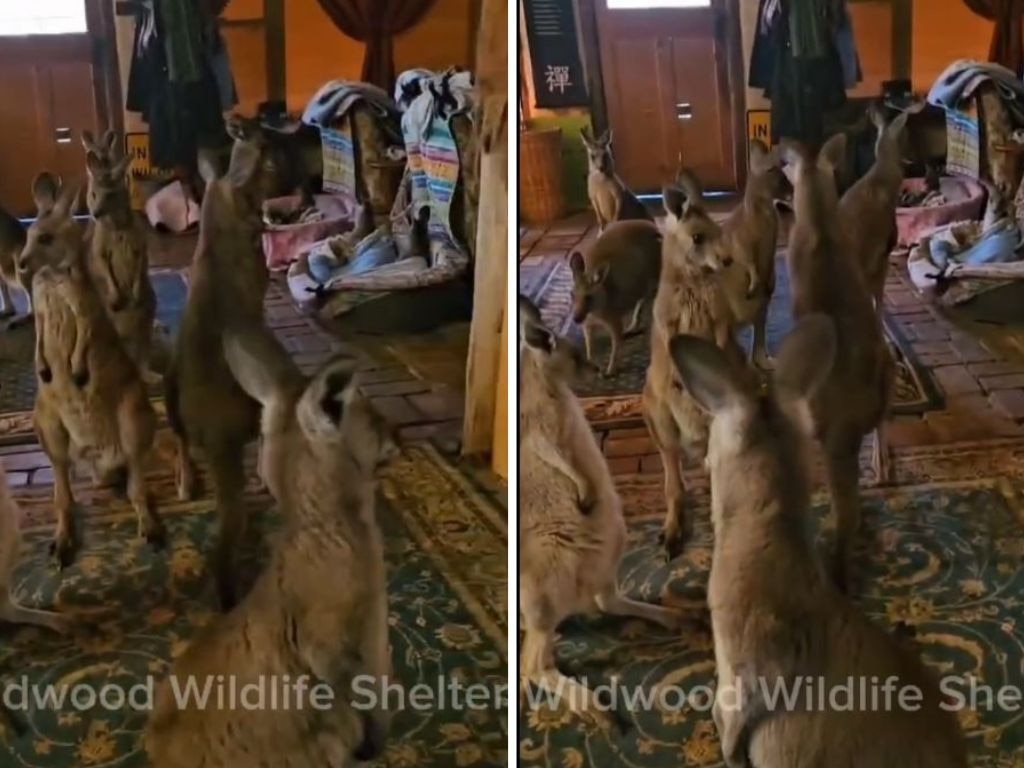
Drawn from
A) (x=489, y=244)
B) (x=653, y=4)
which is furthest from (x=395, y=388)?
(x=653, y=4)

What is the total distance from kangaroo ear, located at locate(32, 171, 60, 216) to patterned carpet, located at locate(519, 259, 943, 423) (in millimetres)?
692

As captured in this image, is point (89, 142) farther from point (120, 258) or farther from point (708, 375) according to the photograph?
point (708, 375)

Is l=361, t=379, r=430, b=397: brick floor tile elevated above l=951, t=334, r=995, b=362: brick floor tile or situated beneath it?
situated beneath

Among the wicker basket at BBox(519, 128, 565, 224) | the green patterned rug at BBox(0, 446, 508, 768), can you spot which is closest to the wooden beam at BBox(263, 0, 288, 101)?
the wicker basket at BBox(519, 128, 565, 224)

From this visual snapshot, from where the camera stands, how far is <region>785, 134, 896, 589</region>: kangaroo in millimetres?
1879

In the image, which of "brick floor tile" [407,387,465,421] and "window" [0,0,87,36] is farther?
"brick floor tile" [407,387,465,421]

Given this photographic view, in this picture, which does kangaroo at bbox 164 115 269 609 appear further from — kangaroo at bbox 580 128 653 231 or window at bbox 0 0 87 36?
kangaroo at bbox 580 128 653 231

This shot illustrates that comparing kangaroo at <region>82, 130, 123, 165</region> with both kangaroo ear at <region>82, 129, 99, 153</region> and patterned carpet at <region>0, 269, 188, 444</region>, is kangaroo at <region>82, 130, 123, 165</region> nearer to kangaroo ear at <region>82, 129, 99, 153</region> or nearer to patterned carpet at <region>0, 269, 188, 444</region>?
kangaroo ear at <region>82, 129, 99, 153</region>

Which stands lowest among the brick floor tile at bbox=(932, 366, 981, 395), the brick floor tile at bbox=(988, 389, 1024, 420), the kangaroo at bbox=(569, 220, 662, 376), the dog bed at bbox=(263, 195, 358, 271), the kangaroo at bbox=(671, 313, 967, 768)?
the kangaroo at bbox=(671, 313, 967, 768)

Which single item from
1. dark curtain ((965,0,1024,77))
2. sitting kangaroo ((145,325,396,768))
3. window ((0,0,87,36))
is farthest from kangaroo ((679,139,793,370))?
window ((0,0,87,36))

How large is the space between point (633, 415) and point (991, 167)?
654 mm

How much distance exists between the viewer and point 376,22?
1.87 metres

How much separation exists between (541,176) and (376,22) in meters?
0.33

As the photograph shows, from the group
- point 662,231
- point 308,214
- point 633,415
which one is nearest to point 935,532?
point 633,415
